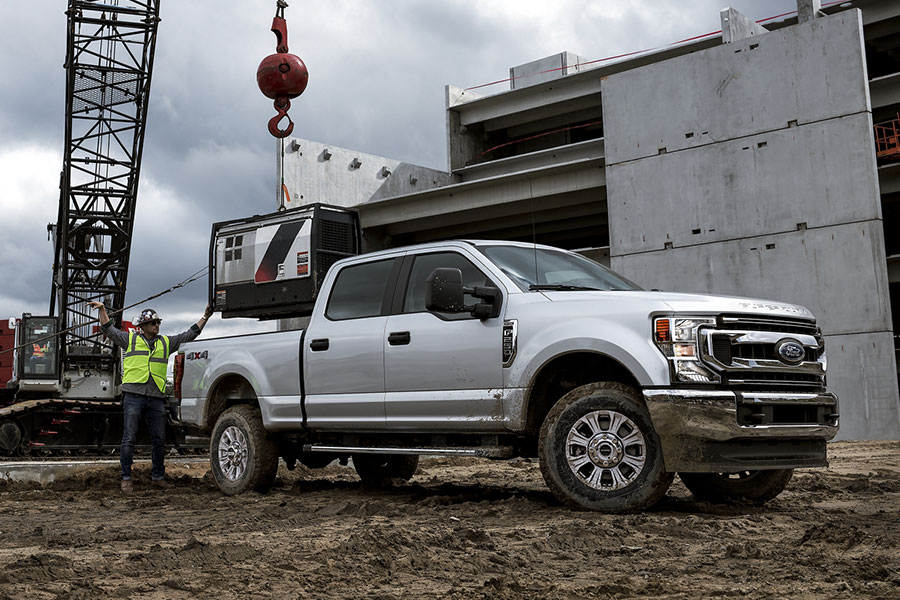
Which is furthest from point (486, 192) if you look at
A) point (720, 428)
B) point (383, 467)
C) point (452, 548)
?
point (452, 548)

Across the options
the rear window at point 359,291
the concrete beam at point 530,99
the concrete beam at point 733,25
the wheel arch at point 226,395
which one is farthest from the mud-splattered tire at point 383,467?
the concrete beam at point 530,99

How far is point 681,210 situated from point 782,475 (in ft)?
55.9

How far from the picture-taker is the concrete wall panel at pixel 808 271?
20.8m

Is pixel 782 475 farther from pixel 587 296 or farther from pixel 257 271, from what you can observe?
pixel 257 271

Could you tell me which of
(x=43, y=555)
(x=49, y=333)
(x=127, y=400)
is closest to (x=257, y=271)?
(x=127, y=400)

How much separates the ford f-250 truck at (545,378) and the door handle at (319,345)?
0.01 m

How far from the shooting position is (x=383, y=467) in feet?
32.6

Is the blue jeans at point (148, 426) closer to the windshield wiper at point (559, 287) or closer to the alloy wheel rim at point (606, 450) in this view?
the windshield wiper at point (559, 287)

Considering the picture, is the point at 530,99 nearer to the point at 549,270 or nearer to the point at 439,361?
the point at 549,270

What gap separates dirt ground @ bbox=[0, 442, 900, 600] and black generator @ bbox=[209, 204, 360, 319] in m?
6.67

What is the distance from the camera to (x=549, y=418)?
6.65 meters

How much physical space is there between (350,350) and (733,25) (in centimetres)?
2002

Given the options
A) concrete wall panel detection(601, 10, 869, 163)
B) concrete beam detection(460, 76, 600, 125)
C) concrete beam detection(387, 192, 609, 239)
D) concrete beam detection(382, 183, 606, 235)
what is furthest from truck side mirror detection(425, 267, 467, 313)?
concrete beam detection(460, 76, 600, 125)

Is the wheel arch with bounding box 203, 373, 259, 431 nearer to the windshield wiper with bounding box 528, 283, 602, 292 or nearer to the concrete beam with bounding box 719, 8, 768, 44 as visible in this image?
the windshield wiper with bounding box 528, 283, 602, 292
